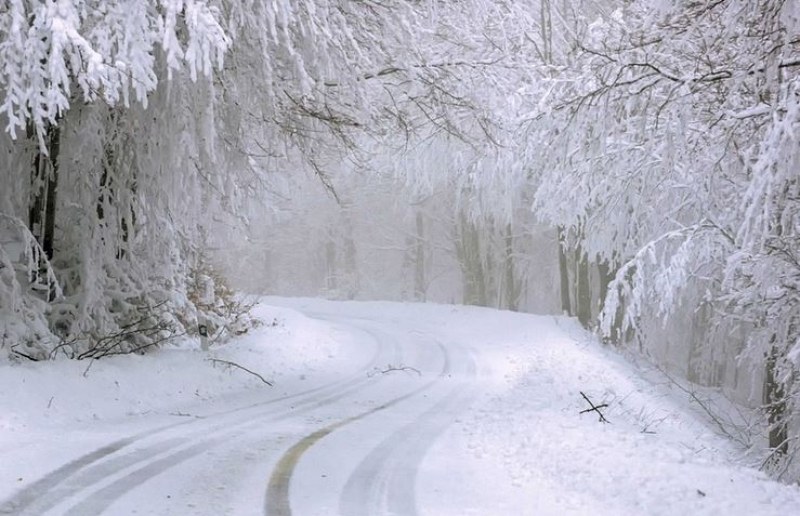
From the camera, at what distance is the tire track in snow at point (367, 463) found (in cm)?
555

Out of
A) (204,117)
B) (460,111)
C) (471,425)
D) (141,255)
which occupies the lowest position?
(471,425)

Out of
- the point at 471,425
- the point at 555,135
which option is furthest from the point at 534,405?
the point at 555,135

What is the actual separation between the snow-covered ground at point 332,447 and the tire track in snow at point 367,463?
0.08 ft

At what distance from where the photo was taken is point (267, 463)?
673 cm

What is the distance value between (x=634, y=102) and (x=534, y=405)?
503 centimetres

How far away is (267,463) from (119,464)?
4.14ft

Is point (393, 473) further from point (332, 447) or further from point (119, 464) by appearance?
point (119, 464)

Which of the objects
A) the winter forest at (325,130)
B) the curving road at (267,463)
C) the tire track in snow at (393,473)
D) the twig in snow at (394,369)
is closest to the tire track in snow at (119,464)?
the curving road at (267,463)

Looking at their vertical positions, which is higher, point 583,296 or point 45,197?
point 45,197

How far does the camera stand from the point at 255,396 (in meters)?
11.4

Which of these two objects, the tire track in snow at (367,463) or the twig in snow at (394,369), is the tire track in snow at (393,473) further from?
the twig in snow at (394,369)

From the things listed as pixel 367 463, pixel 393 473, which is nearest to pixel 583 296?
pixel 367 463

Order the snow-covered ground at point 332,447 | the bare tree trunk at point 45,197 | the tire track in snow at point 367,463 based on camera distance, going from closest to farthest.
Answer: the tire track in snow at point 367,463 < the snow-covered ground at point 332,447 < the bare tree trunk at point 45,197

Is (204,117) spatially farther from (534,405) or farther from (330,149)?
(534,405)
